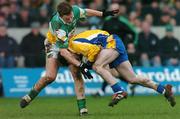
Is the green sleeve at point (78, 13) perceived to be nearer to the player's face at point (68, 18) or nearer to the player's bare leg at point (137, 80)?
the player's face at point (68, 18)

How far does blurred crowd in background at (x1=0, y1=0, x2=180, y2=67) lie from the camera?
2086 cm

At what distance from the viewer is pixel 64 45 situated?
12844 mm

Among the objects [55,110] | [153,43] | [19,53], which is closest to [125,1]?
[153,43]

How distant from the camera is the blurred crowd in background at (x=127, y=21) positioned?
20.9 m

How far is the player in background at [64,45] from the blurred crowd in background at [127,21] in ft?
20.1

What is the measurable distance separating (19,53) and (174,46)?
469 cm

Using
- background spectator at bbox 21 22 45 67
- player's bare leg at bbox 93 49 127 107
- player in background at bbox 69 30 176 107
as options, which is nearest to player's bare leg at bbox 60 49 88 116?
player in background at bbox 69 30 176 107

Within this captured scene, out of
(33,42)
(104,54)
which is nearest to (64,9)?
(104,54)

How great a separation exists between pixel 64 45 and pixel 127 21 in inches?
286

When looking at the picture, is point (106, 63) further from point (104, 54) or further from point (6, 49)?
point (6, 49)

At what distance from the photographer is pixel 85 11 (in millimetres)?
13234

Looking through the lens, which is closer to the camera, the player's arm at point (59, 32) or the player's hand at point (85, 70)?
the player's hand at point (85, 70)

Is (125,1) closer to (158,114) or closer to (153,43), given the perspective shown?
(153,43)

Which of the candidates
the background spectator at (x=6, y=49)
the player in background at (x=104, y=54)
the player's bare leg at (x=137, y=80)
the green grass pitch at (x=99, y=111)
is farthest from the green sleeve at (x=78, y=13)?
the background spectator at (x=6, y=49)
